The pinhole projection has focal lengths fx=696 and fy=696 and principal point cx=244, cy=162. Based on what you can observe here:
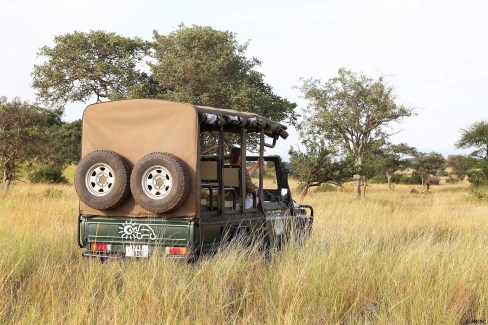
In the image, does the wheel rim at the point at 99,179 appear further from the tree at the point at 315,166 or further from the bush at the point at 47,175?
the bush at the point at 47,175

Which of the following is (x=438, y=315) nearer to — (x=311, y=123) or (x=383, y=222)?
(x=383, y=222)

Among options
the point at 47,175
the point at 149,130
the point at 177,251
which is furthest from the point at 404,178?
the point at 177,251

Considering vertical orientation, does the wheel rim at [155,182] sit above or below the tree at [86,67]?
below

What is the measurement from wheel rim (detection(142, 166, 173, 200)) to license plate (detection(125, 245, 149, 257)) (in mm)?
627

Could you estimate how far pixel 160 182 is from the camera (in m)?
7.70

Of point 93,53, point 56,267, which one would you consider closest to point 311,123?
point 93,53

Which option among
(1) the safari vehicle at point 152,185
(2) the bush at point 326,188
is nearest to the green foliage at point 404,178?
(2) the bush at point 326,188

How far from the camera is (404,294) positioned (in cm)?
637

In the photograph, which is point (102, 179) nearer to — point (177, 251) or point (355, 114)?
point (177, 251)

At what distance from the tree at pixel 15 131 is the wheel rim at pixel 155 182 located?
63.0 feet

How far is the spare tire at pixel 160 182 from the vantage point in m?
7.50

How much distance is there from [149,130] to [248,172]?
174 cm

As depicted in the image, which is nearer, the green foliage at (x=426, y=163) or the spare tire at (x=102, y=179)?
the spare tire at (x=102, y=179)

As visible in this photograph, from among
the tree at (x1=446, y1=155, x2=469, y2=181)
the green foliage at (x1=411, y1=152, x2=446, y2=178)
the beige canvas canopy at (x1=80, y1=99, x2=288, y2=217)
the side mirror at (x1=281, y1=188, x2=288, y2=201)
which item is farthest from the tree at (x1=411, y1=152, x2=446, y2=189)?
the beige canvas canopy at (x1=80, y1=99, x2=288, y2=217)
